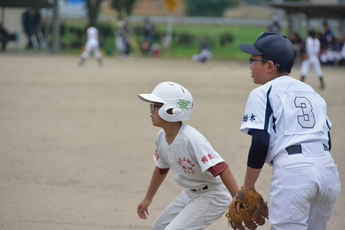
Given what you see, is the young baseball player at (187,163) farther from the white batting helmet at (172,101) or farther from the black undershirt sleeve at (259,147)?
the black undershirt sleeve at (259,147)

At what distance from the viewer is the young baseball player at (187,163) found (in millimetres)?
3846

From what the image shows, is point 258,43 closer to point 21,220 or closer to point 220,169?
point 220,169

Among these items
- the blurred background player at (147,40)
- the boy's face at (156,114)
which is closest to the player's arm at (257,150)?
the boy's face at (156,114)

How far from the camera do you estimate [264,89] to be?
A: 338 centimetres

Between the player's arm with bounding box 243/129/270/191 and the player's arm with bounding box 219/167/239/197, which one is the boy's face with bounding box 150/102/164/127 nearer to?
the player's arm with bounding box 219/167/239/197

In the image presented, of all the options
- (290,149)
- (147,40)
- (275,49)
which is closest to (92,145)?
(275,49)

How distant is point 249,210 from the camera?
11.5ft

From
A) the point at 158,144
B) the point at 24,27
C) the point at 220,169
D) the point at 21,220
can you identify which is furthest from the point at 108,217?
the point at 24,27

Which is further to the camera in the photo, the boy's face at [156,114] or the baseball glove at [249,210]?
the boy's face at [156,114]

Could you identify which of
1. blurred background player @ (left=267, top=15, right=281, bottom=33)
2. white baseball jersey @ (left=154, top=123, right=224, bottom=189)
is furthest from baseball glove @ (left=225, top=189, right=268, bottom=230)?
blurred background player @ (left=267, top=15, right=281, bottom=33)

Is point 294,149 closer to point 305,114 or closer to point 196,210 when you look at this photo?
point 305,114

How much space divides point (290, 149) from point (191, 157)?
807 mm

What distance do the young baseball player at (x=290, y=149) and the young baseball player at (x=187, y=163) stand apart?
0.49 m

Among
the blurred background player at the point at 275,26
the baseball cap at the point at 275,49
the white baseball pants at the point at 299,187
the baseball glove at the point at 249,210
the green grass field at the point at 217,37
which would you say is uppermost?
the baseball cap at the point at 275,49
